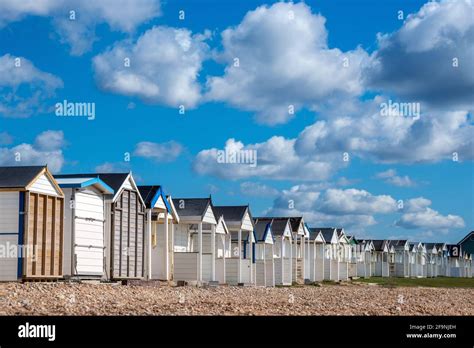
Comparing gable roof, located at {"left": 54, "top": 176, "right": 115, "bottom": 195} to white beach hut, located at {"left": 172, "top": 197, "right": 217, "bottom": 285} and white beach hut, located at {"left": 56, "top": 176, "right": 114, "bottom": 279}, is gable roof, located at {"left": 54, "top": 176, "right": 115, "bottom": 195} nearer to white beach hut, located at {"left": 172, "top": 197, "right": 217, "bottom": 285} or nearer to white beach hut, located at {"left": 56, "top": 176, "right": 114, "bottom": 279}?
white beach hut, located at {"left": 56, "top": 176, "right": 114, "bottom": 279}

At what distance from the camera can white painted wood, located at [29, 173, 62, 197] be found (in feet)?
83.4

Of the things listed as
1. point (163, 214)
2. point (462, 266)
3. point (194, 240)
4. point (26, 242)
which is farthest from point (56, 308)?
point (462, 266)

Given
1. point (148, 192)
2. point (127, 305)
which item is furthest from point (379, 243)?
point (127, 305)

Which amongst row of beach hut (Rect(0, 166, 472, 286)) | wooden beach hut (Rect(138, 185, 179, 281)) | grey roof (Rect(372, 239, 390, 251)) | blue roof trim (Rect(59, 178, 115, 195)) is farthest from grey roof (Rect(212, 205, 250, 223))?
grey roof (Rect(372, 239, 390, 251))

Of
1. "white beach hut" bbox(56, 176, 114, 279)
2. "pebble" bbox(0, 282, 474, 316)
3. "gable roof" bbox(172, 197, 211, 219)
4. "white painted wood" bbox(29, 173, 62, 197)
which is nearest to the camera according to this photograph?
"pebble" bbox(0, 282, 474, 316)

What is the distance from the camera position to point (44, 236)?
25.8 meters

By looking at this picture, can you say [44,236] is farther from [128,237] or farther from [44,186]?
[128,237]

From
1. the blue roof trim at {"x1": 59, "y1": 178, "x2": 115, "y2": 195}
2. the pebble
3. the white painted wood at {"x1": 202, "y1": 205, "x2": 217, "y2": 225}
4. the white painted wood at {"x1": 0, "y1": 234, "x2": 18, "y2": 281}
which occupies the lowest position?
the pebble

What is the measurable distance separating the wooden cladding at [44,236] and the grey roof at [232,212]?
16632mm

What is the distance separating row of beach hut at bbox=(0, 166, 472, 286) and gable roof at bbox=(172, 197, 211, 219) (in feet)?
0.16

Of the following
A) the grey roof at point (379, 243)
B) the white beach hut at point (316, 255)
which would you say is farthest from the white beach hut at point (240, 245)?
the grey roof at point (379, 243)

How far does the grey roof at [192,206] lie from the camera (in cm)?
3759

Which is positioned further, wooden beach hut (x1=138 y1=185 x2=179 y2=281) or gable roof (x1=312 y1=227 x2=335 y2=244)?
gable roof (x1=312 y1=227 x2=335 y2=244)
